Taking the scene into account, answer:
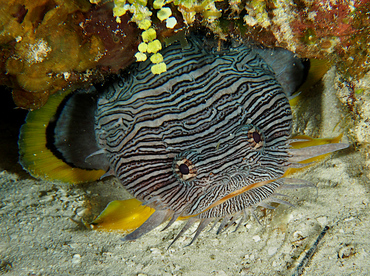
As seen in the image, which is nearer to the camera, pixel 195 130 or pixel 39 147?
pixel 195 130

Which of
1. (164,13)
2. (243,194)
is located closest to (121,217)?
(243,194)

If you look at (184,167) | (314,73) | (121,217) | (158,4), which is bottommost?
(121,217)

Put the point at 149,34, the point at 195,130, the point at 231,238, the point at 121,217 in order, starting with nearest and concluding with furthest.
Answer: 1. the point at 149,34
2. the point at 195,130
3. the point at 231,238
4. the point at 121,217

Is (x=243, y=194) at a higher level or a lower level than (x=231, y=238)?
higher

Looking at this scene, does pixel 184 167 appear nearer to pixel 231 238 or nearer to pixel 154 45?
pixel 154 45

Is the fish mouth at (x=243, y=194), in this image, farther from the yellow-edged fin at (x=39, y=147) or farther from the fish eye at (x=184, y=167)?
the yellow-edged fin at (x=39, y=147)

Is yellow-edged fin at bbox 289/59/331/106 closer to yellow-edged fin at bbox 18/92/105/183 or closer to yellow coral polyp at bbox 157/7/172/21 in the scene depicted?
yellow coral polyp at bbox 157/7/172/21

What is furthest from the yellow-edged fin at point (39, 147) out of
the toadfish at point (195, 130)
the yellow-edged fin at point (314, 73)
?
the yellow-edged fin at point (314, 73)

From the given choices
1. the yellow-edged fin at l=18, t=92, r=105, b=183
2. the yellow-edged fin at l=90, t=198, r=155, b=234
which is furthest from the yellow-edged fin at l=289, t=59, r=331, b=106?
the yellow-edged fin at l=18, t=92, r=105, b=183
